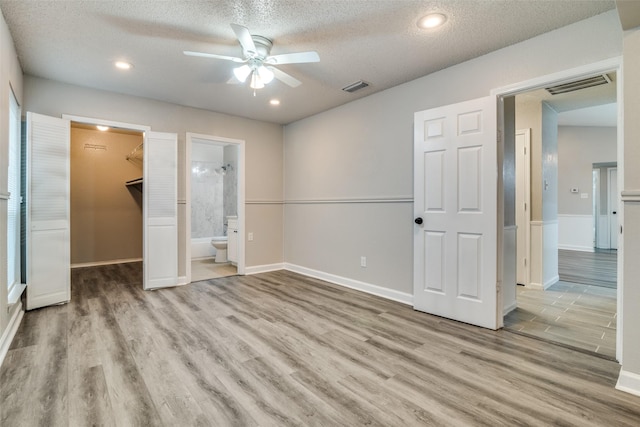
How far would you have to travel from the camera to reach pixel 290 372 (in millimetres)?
1992

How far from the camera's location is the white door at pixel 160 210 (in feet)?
12.9

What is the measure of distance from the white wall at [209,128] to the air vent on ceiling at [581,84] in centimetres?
384

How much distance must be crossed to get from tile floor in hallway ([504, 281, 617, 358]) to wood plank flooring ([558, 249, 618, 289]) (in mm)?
421

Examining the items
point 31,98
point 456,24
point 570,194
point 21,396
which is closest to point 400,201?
point 456,24

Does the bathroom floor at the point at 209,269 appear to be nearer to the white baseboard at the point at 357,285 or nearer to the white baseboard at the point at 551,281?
the white baseboard at the point at 357,285

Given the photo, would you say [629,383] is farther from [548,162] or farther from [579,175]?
[579,175]

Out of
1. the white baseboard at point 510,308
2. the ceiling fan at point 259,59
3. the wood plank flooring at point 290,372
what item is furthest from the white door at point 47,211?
the white baseboard at point 510,308

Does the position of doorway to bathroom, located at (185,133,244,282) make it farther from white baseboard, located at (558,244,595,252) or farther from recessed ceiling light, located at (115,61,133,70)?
white baseboard, located at (558,244,595,252)

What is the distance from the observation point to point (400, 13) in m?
2.20

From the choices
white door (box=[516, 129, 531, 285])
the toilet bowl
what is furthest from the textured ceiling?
the toilet bowl

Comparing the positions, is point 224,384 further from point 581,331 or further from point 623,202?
point 581,331

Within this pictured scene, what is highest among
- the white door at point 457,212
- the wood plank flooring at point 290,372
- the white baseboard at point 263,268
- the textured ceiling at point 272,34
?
the textured ceiling at point 272,34

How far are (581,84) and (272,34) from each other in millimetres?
3364

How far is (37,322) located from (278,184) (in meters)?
3.41
